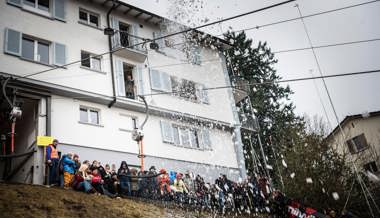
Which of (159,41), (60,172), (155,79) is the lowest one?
(60,172)

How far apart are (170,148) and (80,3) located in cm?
882

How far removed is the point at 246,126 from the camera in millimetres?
23719

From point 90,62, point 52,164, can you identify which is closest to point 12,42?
point 90,62

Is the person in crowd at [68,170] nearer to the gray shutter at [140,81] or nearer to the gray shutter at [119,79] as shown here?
the gray shutter at [119,79]

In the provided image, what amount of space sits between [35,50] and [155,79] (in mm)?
6448

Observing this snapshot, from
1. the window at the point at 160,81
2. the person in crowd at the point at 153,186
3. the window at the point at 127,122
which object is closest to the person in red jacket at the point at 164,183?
the person in crowd at the point at 153,186

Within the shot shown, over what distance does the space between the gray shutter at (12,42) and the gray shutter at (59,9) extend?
251cm

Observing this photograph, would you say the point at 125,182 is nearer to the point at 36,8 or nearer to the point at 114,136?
the point at 114,136

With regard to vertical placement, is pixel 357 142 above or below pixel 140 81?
below

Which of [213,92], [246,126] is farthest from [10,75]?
[246,126]

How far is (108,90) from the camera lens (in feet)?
61.0

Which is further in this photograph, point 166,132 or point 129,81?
point 129,81

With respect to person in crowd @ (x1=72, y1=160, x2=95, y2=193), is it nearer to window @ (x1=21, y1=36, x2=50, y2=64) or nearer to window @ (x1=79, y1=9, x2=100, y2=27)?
window @ (x1=21, y1=36, x2=50, y2=64)

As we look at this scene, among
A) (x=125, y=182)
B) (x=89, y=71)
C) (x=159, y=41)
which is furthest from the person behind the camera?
(x=159, y=41)
